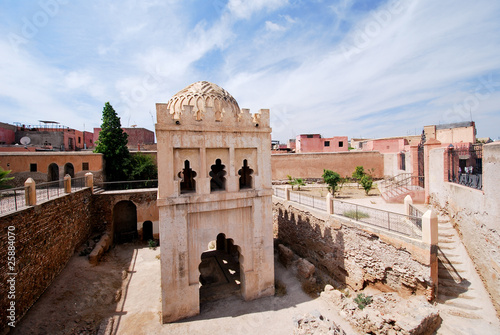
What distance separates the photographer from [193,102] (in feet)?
27.8

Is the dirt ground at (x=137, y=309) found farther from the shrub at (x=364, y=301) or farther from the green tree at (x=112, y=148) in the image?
the green tree at (x=112, y=148)

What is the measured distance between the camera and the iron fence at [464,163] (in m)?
10.9

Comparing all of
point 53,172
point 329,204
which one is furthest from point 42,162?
point 329,204

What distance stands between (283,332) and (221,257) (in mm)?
5439

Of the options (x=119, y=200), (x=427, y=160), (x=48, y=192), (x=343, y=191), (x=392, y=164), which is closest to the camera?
(x=48, y=192)

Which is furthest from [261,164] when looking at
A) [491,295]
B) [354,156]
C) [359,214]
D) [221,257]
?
[354,156]

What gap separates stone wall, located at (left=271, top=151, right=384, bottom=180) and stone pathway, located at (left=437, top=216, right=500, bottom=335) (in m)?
17.9

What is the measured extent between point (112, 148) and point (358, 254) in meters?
19.7

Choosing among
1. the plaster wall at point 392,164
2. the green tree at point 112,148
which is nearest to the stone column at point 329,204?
the plaster wall at point 392,164

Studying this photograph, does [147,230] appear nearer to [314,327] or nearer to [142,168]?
[142,168]

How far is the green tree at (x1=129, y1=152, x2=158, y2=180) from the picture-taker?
1997cm

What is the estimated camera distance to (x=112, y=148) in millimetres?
20172

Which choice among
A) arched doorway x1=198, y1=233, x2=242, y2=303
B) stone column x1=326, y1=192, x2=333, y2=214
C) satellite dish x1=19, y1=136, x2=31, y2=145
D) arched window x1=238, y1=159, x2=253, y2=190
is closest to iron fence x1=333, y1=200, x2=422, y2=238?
stone column x1=326, y1=192, x2=333, y2=214

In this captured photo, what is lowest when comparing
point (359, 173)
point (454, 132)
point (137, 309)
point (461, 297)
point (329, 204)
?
point (137, 309)
